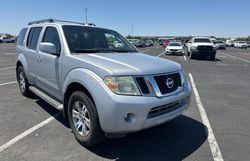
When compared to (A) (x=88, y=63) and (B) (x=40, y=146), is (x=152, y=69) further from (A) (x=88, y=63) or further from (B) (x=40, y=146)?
(B) (x=40, y=146)

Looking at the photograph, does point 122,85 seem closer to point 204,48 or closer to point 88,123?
point 88,123

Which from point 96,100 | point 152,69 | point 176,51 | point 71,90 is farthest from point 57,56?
point 176,51

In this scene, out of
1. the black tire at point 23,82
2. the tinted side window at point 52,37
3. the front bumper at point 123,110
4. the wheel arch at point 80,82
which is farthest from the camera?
the black tire at point 23,82

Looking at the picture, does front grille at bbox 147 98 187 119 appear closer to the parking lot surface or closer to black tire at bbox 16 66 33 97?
the parking lot surface

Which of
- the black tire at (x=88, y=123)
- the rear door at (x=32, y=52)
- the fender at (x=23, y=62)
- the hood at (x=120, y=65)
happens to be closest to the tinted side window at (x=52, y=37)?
the rear door at (x=32, y=52)

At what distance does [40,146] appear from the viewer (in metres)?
4.20

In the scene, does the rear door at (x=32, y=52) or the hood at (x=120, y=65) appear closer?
the hood at (x=120, y=65)

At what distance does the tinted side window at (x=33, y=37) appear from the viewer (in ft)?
20.3

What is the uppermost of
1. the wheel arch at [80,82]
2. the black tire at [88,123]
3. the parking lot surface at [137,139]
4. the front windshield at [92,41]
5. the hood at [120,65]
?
the front windshield at [92,41]

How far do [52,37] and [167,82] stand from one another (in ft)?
8.50

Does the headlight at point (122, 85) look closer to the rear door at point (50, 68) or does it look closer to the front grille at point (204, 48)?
the rear door at point (50, 68)

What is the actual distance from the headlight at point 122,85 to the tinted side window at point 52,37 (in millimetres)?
1623

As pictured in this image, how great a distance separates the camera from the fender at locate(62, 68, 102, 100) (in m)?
3.78

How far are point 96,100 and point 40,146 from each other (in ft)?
4.32
